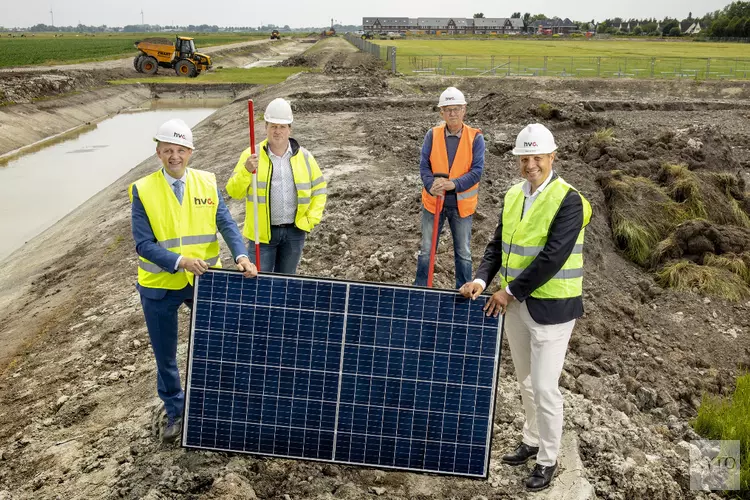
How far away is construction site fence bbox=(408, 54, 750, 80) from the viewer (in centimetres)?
4206

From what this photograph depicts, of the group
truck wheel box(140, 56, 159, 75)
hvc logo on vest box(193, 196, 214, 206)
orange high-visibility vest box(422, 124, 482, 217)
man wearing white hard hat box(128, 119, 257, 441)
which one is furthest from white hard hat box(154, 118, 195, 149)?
truck wheel box(140, 56, 159, 75)

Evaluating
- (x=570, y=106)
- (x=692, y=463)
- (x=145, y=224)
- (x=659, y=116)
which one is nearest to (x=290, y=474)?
(x=145, y=224)

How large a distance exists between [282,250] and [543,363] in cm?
309

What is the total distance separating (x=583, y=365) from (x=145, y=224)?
→ 4.95 meters

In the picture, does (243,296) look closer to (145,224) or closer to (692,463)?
(145,224)

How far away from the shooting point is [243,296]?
17.2 ft

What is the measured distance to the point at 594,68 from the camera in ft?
150

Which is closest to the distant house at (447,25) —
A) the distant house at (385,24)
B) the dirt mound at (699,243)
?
the distant house at (385,24)

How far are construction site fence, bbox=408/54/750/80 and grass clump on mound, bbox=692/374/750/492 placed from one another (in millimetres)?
37056

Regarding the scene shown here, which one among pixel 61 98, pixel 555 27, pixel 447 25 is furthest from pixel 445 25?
pixel 61 98

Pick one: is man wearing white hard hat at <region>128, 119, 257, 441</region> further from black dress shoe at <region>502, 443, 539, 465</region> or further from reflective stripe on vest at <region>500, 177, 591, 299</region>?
black dress shoe at <region>502, 443, 539, 465</region>

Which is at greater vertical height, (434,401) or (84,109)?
(434,401)

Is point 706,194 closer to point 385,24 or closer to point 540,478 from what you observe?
point 540,478

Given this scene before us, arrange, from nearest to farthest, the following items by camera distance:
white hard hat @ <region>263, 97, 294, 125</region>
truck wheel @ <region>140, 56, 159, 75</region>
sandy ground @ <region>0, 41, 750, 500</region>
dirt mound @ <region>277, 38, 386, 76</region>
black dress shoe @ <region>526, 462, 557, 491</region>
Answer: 1. black dress shoe @ <region>526, 462, 557, 491</region>
2. sandy ground @ <region>0, 41, 750, 500</region>
3. white hard hat @ <region>263, 97, 294, 125</region>
4. dirt mound @ <region>277, 38, 386, 76</region>
5. truck wheel @ <region>140, 56, 159, 75</region>
